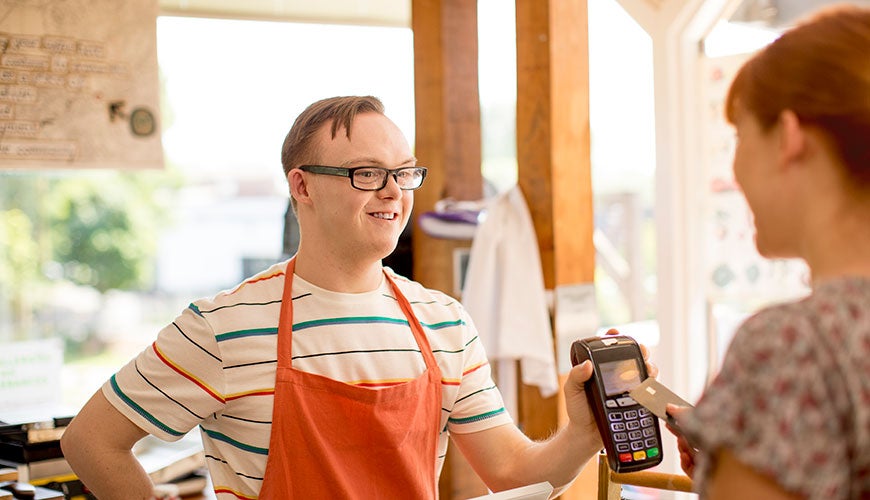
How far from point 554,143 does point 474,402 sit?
1.28 m

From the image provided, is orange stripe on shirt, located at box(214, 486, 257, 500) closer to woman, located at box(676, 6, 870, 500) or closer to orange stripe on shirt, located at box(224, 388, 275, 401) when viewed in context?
orange stripe on shirt, located at box(224, 388, 275, 401)

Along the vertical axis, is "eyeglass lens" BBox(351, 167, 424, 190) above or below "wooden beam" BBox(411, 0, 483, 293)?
below

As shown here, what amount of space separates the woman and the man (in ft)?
2.34

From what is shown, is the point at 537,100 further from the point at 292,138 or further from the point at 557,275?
the point at 292,138

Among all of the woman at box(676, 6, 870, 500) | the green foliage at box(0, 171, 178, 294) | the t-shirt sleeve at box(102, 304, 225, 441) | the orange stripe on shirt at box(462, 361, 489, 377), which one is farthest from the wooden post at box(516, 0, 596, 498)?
the green foliage at box(0, 171, 178, 294)

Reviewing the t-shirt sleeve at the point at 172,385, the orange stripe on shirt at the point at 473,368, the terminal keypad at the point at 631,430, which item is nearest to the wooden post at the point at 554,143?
the orange stripe on shirt at the point at 473,368

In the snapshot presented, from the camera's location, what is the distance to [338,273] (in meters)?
1.83

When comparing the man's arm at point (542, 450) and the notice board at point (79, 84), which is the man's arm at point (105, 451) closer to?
the man's arm at point (542, 450)

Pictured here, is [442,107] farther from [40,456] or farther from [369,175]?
[40,456]

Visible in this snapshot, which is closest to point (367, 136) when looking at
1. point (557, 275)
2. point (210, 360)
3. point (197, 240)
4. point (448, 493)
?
point (210, 360)

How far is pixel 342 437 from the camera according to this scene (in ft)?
5.62

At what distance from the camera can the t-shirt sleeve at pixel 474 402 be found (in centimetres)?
188

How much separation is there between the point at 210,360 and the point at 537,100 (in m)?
1.64

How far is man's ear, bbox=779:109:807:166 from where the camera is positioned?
0.93m
